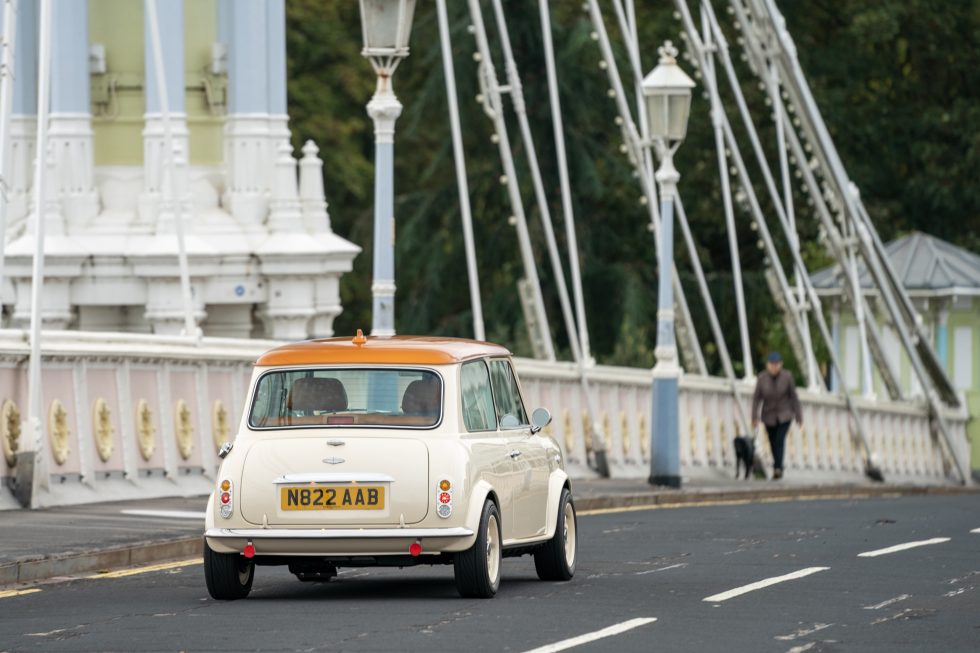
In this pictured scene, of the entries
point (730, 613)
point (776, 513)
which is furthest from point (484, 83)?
point (730, 613)

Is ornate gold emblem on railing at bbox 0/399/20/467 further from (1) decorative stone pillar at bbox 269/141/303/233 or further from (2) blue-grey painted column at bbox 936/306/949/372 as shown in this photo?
(2) blue-grey painted column at bbox 936/306/949/372

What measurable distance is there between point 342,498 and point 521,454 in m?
1.54

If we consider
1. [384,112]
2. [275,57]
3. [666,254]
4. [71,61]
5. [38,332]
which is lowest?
[38,332]

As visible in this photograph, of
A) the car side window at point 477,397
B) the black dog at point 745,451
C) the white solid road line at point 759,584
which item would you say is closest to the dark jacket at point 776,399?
the black dog at point 745,451

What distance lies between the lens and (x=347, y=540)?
13633 millimetres

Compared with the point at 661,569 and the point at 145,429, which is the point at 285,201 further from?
the point at 661,569

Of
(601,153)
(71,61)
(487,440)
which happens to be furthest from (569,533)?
(601,153)

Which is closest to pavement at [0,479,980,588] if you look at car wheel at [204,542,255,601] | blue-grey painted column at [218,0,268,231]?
car wheel at [204,542,255,601]

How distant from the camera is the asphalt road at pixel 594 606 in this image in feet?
39.2

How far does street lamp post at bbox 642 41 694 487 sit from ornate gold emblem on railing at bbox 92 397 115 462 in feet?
26.9

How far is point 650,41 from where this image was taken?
179 feet

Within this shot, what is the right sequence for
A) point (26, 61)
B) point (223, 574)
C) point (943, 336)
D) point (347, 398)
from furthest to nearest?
point (943, 336) → point (26, 61) → point (347, 398) → point (223, 574)

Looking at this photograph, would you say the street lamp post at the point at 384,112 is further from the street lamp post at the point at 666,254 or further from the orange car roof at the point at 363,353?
the street lamp post at the point at 666,254

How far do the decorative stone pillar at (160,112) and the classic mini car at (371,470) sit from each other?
54.5ft
